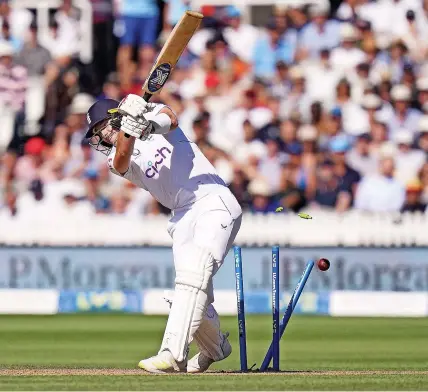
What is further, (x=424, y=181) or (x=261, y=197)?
(x=261, y=197)

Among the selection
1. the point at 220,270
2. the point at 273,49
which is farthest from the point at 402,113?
the point at 220,270

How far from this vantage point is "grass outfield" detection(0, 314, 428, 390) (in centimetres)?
666

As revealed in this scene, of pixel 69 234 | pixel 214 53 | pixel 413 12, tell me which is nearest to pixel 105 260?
pixel 69 234

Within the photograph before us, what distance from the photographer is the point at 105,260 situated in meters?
13.8

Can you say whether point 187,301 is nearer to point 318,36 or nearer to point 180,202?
point 180,202

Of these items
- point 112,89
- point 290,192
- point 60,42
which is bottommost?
point 290,192

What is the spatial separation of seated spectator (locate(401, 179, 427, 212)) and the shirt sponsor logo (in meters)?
6.40

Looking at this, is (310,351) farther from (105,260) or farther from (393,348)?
(105,260)

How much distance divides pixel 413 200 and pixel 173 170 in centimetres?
641

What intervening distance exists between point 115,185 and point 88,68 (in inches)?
Answer: 90.9

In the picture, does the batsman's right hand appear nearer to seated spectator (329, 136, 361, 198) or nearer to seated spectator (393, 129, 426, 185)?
seated spectator (329, 136, 361, 198)

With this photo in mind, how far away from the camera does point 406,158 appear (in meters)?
13.8

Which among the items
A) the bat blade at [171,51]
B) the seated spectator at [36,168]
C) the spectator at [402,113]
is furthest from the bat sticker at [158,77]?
the seated spectator at [36,168]

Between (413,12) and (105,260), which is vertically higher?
(413,12)
